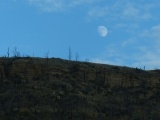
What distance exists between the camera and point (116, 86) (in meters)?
45.8

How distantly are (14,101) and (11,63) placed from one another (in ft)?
21.8

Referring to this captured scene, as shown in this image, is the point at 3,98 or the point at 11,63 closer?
the point at 3,98

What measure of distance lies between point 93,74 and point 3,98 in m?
9.52

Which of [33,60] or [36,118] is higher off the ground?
[33,60]

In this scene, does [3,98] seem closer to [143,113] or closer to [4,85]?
[4,85]

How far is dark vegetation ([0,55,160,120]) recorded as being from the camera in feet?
127

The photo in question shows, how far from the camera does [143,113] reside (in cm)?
3988

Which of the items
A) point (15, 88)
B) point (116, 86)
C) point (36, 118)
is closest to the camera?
point (36, 118)

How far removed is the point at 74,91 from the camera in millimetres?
42781

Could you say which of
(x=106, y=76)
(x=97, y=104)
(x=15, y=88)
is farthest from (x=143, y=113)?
(x=15, y=88)

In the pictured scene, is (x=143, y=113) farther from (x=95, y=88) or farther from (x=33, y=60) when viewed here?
(x=33, y=60)

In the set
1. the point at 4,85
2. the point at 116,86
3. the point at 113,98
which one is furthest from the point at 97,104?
the point at 4,85

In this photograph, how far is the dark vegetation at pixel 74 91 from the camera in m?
38.6

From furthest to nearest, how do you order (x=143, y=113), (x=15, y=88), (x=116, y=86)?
(x=116, y=86) < (x=15, y=88) < (x=143, y=113)
